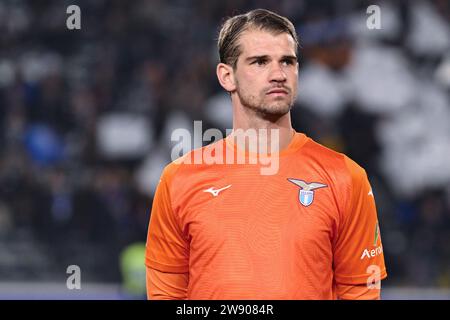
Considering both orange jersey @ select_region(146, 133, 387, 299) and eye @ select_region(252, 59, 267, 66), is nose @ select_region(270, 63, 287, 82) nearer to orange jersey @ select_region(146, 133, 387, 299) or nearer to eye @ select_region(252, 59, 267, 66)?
eye @ select_region(252, 59, 267, 66)

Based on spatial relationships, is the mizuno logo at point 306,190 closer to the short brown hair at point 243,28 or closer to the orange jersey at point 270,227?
the orange jersey at point 270,227

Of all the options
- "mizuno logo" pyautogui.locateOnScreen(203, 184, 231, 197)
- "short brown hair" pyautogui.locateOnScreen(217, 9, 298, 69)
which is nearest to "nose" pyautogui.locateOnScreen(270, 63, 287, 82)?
"short brown hair" pyautogui.locateOnScreen(217, 9, 298, 69)

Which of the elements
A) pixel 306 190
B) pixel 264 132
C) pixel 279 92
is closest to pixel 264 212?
pixel 306 190

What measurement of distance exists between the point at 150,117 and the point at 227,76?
18.6 feet

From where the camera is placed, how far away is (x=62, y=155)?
29.5ft

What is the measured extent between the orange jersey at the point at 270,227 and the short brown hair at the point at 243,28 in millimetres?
352

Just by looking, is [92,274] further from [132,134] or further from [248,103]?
[248,103]

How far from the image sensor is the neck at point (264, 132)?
333 cm

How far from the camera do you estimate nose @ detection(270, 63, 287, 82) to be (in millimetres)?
3223

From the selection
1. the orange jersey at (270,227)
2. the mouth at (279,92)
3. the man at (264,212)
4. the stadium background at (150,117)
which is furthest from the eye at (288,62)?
the stadium background at (150,117)

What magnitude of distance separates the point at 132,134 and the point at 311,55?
2.01 metres

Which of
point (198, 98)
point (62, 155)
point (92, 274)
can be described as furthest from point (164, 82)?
point (92, 274)
